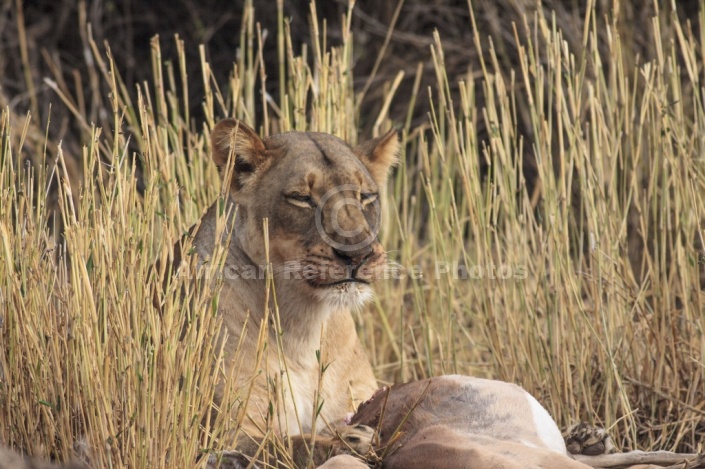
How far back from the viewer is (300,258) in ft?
9.67

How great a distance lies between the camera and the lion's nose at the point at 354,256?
2900mm

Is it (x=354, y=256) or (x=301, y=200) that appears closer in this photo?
(x=354, y=256)

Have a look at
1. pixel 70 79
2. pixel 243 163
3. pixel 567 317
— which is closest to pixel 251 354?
pixel 243 163

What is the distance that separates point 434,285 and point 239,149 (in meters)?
1.23

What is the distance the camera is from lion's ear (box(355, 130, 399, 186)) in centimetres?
A: 335

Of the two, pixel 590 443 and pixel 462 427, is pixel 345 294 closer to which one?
pixel 462 427

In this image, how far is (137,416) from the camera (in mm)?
2309

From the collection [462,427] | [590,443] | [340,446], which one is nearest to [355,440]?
[340,446]

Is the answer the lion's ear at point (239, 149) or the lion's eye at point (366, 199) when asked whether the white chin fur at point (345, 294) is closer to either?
the lion's eye at point (366, 199)

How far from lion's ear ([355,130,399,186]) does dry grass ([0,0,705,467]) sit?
0.15 metres

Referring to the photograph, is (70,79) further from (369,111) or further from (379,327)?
(379,327)

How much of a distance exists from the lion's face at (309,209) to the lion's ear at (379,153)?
10 centimetres

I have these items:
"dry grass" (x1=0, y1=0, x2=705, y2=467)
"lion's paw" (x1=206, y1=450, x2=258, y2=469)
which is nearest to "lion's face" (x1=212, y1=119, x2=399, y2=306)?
"dry grass" (x1=0, y1=0, x2=705, y2=467)

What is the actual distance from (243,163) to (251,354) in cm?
57
